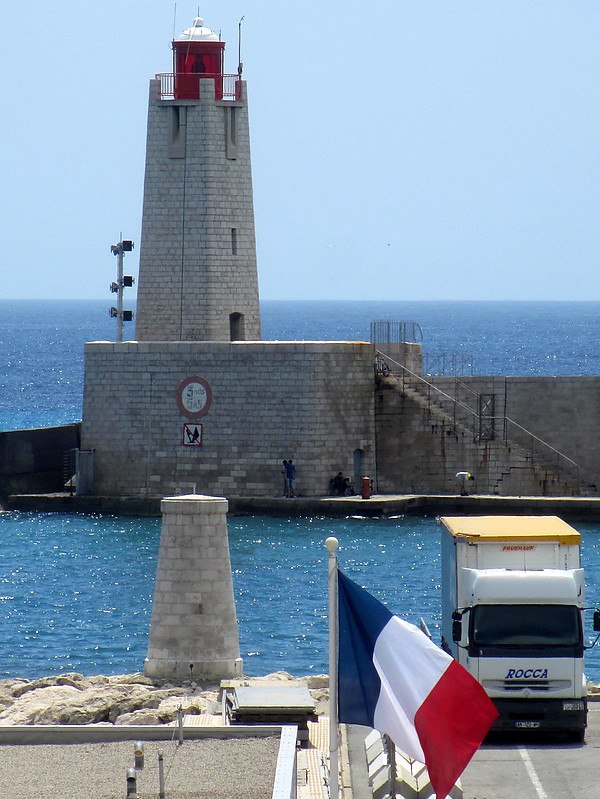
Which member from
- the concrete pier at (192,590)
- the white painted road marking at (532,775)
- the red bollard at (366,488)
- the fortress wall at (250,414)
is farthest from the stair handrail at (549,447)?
the white painted road marking at (532,775)

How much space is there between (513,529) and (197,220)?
21.1 meters

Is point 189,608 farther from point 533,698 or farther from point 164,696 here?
point 533,698

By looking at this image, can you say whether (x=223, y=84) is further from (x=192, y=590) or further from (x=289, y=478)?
(x=192, y=590)

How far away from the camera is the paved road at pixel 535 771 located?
14.4 meters

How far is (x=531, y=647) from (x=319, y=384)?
65.4 feet

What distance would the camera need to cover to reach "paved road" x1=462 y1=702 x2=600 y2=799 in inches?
566

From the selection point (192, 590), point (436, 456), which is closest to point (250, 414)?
point (436, 456)

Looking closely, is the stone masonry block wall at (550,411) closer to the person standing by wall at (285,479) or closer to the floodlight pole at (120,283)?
the person standing by wall at (285,479)

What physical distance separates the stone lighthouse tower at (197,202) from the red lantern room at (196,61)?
0.07ft

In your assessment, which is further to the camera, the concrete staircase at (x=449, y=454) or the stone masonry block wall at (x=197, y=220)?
the stone masonry block wall at (x=197, y=220)

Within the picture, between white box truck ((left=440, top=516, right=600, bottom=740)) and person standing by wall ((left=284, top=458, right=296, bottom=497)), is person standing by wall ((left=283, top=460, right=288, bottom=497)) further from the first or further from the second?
white box truck ((left=440, top=516, right=600, bottom=740))

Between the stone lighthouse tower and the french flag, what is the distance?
2547cm

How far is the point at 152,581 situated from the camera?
103 ft

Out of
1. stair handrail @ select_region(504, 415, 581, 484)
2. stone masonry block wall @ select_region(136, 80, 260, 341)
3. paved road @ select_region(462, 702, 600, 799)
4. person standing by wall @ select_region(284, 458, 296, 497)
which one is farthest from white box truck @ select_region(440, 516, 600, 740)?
stone masonry block wall @ select_region(136, 80, 260, 341)
